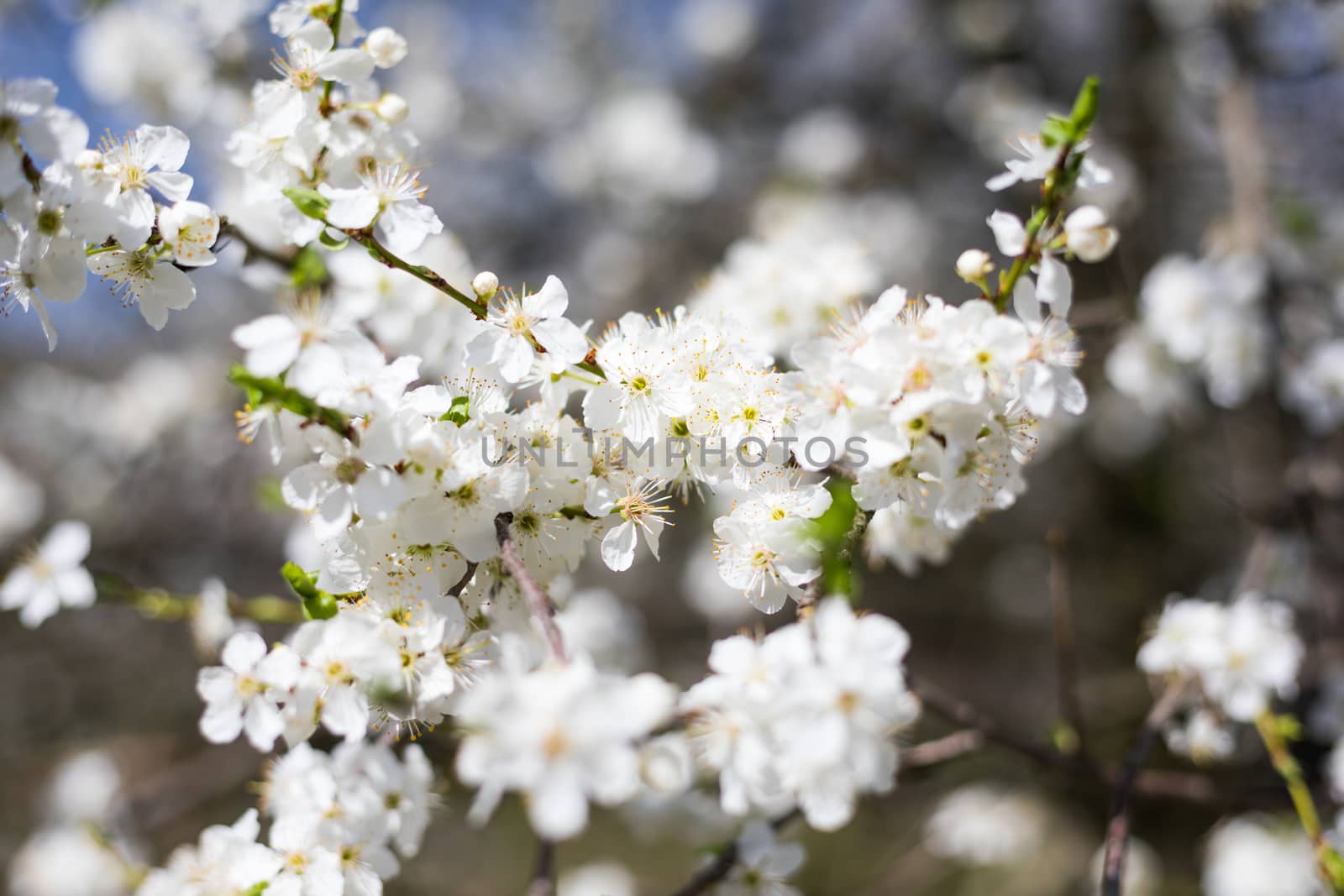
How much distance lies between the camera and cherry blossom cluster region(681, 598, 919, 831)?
0.90 metres

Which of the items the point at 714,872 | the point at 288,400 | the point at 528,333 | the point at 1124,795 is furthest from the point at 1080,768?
the point at 288,400

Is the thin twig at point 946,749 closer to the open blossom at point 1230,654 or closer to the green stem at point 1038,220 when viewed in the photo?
the open blossom at point 1230,654

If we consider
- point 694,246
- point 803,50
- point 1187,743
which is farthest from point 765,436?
point 803,50

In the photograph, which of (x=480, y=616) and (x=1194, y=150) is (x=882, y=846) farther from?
(x=480, y=616)

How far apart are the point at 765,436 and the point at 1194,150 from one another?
13.8 ft

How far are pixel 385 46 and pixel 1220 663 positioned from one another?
2005 millimetres

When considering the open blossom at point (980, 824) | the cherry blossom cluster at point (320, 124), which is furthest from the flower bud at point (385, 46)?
the open blossom at point (980, 824)

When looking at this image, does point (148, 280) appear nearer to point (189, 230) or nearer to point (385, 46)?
point (189, 230)

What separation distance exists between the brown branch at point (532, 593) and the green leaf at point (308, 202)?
19.9 inches

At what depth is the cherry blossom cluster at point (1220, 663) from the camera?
1806 millimetres

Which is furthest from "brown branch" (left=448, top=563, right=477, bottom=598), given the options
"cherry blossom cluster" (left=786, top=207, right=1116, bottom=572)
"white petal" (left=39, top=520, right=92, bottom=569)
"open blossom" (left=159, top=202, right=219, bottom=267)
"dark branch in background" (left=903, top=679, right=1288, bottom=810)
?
"white petal" (left=39, top=520, right=92, bottom=569)

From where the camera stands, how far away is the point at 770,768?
96 centimetres

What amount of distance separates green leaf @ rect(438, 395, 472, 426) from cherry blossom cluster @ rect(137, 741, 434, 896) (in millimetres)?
494

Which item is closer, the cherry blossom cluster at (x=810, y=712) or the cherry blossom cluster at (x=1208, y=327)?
the cherry blossom cluster at (x=810, y=712)
